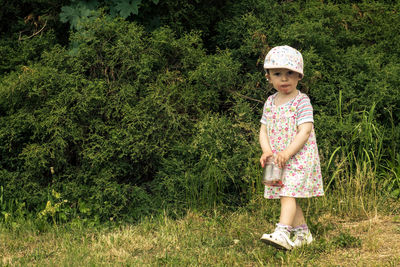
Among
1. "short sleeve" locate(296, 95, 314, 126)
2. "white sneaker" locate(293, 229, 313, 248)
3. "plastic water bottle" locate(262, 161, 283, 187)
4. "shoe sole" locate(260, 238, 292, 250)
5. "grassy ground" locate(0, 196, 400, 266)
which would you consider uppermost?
"short sleeve" locate(296, 95, 314, 126)

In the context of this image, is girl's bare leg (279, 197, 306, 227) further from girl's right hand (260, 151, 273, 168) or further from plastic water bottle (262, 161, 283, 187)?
girl's right hand (260, 151, 273, 168)

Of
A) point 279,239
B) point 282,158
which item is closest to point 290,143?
point 282,158

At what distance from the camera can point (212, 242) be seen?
440cm

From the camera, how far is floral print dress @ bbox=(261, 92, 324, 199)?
4.01m

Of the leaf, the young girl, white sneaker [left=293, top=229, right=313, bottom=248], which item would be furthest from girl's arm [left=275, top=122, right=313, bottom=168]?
the leaf

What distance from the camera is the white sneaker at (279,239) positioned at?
12.2 ft

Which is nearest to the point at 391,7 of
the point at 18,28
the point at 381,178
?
the point at 381,178

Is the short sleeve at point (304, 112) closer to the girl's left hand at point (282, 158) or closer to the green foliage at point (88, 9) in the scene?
the girl's left hand at point (282, 158)

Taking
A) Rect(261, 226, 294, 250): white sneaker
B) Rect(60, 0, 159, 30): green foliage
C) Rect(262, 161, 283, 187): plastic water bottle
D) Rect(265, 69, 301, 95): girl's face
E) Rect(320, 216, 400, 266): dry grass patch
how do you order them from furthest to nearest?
Rect(60, 0, 159, 30): green foliage, Rect(265, 69, 301, 95): girl's face, Rect(262, 161, 283, 187): plastic water bottle, Rect(320, 216, 400, 266): dry grass patch, Rect(261, 226, 294, 250): white sneaker

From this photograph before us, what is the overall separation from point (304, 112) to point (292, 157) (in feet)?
1.22

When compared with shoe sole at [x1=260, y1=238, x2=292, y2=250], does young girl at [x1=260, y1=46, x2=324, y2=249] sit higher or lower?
higher

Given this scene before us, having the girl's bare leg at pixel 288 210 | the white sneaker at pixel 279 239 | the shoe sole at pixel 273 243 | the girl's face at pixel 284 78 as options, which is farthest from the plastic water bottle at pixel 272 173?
the girl's face at pixel 284 78

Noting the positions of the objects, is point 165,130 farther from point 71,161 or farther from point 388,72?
point 388,72

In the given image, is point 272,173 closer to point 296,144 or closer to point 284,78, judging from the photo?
point 296,144
